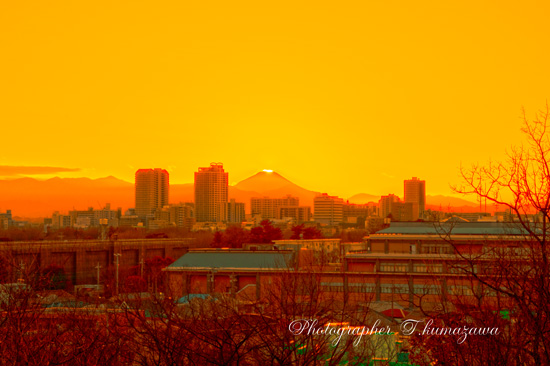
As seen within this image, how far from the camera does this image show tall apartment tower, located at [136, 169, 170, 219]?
150375 mm

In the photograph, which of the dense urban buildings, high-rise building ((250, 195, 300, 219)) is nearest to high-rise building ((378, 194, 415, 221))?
the dense urban buildings

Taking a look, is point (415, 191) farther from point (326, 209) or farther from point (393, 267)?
point (393, 267)

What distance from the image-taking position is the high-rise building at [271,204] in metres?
165

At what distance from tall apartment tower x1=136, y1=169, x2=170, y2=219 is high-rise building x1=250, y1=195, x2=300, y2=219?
25674mm

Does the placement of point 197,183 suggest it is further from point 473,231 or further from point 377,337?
point 377,337

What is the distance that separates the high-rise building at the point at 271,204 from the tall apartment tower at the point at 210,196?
1111cm

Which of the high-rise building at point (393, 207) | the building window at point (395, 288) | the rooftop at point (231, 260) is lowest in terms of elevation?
the building window at point (395, 288)

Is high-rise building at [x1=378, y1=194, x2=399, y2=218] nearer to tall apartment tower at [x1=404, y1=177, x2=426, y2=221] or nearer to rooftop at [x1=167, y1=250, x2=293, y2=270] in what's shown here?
tall apartment tower at [x1=404, y1=177, x2=426, y2=221]

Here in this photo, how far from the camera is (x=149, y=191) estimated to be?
151500mm

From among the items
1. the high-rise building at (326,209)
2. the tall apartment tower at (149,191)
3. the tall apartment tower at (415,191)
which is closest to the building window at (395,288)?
the tall apartment tower at (415,191)

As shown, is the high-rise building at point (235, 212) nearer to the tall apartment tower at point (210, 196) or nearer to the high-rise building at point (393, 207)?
the tall apartment tower at point (210, 196)

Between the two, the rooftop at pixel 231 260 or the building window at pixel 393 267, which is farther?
the rooftop at pixel 231 260

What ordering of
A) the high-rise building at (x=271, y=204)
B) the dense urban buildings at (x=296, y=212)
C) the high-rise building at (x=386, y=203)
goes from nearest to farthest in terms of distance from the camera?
1. the high-rise building at (x=386, y=203)
2. the dense urban buildings at (x=296, y=212)
3. the high-rise building at (x=271, y=204)

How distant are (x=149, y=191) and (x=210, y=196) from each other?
47.6ft
